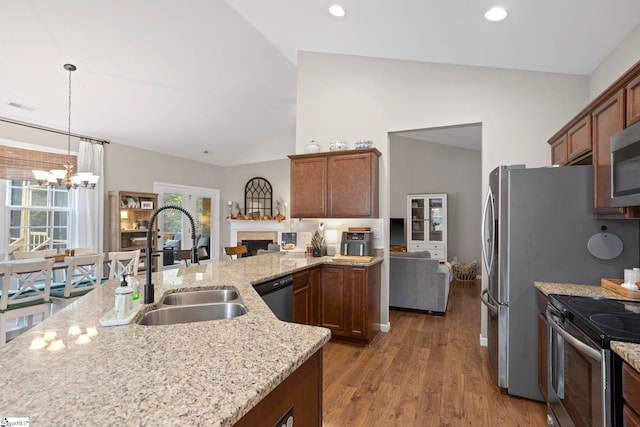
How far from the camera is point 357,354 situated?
3.23 meters

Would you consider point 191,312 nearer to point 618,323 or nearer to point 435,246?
point 618,323

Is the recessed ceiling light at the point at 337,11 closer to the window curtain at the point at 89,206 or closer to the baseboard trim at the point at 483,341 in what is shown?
the baseboard trim at the point at 483,341

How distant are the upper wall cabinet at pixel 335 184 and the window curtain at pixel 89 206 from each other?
3672 mm

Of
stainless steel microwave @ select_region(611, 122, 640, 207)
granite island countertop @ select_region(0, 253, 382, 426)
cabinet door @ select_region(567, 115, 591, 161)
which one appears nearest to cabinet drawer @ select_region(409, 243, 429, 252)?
cabinet door @ select_region(567, 115, 591, 161)

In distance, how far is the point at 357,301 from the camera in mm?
3408

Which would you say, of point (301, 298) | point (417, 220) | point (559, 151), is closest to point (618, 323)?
point (559, 151)

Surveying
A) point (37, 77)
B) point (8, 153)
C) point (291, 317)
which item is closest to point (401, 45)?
point (291, 317)

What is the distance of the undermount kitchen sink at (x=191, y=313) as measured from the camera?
1594 mm

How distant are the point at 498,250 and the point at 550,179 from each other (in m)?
0.63

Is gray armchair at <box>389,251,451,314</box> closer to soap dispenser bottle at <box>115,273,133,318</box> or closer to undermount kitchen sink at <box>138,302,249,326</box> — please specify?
undermount kitchen sink at <box>138,302,249,326</box>

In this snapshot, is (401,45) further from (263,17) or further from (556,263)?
(556,263)

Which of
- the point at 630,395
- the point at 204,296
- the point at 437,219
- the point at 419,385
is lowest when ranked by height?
the point at 419,385

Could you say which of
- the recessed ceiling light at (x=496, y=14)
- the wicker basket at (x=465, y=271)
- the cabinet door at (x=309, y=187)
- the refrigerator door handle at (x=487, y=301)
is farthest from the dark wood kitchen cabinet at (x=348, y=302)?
the wicker basket at (x=465, y=271)

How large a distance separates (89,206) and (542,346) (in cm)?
632
